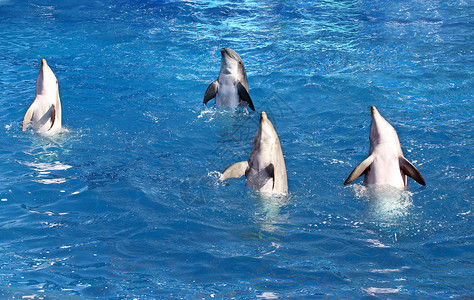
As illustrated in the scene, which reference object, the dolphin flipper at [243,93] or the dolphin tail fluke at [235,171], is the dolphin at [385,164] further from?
the dolphin flipper at [243,93]

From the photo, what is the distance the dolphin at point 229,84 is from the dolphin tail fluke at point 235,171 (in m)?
3.69

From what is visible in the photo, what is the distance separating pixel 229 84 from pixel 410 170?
490 cm

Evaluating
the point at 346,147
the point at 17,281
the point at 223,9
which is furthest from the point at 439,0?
the point at 17,281

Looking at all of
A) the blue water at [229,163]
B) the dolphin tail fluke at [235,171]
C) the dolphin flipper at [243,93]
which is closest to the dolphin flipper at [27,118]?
the blue water at [229,163]

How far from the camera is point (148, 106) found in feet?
36.5

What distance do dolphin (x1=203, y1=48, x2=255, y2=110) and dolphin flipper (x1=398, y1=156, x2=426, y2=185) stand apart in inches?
170

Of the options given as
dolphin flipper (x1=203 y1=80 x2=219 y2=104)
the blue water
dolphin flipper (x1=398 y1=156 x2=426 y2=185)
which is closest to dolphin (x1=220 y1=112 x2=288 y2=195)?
the blue water

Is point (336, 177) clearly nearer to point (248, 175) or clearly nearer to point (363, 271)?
point (248, 175)

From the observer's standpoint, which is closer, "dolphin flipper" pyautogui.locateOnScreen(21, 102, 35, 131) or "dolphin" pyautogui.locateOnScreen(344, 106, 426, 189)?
A: "dolphin" pyautogui.locateOnScreen(344, 106, 426, 189)

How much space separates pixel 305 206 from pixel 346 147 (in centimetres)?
256

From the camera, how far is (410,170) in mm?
7098

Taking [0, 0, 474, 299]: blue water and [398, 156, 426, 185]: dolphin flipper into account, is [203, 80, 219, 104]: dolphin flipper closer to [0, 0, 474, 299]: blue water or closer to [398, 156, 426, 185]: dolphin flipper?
[0, 0, 474, 299]: blue water

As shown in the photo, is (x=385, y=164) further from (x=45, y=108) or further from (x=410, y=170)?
(x=45, y=108)

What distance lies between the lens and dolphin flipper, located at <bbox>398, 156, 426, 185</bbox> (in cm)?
698
